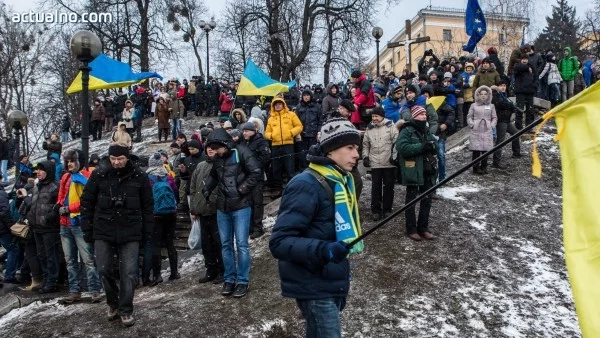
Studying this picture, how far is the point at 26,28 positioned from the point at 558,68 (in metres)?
32.6

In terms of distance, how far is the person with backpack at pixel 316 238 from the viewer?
290cm

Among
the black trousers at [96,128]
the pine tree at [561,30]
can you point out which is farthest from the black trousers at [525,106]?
the pine tree at [561,30]

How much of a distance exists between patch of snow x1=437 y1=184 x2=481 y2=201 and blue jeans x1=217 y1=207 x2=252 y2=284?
4523 mm

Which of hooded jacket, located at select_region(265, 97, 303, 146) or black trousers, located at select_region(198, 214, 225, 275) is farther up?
hooded jacket, located at select_region(265, 97, 303, 146)

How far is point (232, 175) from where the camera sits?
6129 millimetres

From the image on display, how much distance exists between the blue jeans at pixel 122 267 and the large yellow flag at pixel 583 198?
4.51 metres

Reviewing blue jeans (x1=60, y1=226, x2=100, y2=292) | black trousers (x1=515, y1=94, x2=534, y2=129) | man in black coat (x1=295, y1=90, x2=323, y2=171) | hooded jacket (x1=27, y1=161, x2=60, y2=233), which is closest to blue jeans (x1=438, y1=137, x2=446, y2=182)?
man in black coat (x1=295, y1=90, x2=323, y2=171)

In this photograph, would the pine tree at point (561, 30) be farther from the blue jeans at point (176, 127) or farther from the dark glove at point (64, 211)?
the dark glove at point (64, 211)

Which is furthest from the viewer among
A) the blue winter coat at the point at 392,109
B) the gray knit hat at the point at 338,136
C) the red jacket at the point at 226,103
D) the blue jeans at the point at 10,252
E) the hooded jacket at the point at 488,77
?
the red jacket at the point at 226,103

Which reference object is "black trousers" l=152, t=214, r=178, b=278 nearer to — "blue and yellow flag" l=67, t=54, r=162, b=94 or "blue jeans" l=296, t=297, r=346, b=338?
"blue jeans" l=296, t=297, r=346, b=338

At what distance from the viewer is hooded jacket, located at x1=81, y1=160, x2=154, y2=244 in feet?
17.6

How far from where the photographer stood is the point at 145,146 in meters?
19.2

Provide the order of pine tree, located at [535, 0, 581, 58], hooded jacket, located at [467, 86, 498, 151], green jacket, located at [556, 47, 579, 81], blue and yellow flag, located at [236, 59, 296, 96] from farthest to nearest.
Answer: pine tree, located at [535, 0, 581, 58]
green jacket, located at [556, 47, 579, 81]
blue and yellow flag, located at [236, 59, 296, 96]
hooded jacket, located at [467, 86, 498, 151]

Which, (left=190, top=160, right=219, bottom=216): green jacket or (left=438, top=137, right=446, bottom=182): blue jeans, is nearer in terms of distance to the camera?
(left=190, top=160, right=219, bottom=216): green jacket
